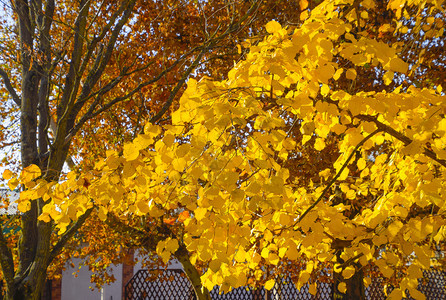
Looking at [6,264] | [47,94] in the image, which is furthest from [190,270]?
[47,94]

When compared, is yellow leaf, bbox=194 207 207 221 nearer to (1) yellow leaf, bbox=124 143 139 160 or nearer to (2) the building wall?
(1) yellow leaf, bbox=124 143 139 160

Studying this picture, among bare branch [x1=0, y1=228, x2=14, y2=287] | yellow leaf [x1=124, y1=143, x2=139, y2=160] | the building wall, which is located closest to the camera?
yellow leaf [x1=124, y1=143, x2=139, y2=160]

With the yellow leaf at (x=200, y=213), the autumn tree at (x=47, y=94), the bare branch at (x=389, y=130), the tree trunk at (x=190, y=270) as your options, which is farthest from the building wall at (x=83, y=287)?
the bare branch at (x=389, y=130)

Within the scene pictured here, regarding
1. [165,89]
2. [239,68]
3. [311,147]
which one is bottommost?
[239,68]

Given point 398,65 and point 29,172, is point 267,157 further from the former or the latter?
point 29,172

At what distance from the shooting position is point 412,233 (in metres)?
2.30

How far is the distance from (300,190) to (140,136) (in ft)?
5.86

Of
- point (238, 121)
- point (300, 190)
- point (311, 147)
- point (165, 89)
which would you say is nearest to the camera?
point (238, 121)

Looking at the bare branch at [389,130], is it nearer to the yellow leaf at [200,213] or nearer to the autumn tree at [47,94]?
the yellow leaf at [200,213]

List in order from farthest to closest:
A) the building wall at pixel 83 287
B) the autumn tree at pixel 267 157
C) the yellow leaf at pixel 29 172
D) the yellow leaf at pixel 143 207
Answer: the building wall at pixel 83 287
the yellow leaf at pixel 29 172
the yellow leaf at pixel 143 207
the autumn tree at pixel 267 157

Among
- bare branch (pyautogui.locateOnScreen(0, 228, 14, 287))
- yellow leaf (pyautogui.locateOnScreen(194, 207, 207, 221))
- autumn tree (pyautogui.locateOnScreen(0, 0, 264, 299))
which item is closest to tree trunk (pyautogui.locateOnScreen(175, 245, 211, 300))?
autumn tree (pyautogui.locateOnScreen(0, 0, 264, 299))

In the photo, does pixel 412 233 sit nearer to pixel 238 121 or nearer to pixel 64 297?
pixel 238 121

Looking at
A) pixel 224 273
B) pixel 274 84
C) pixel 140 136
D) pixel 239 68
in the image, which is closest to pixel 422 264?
pixel 224 273

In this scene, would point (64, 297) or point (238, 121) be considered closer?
point (238, 121)
